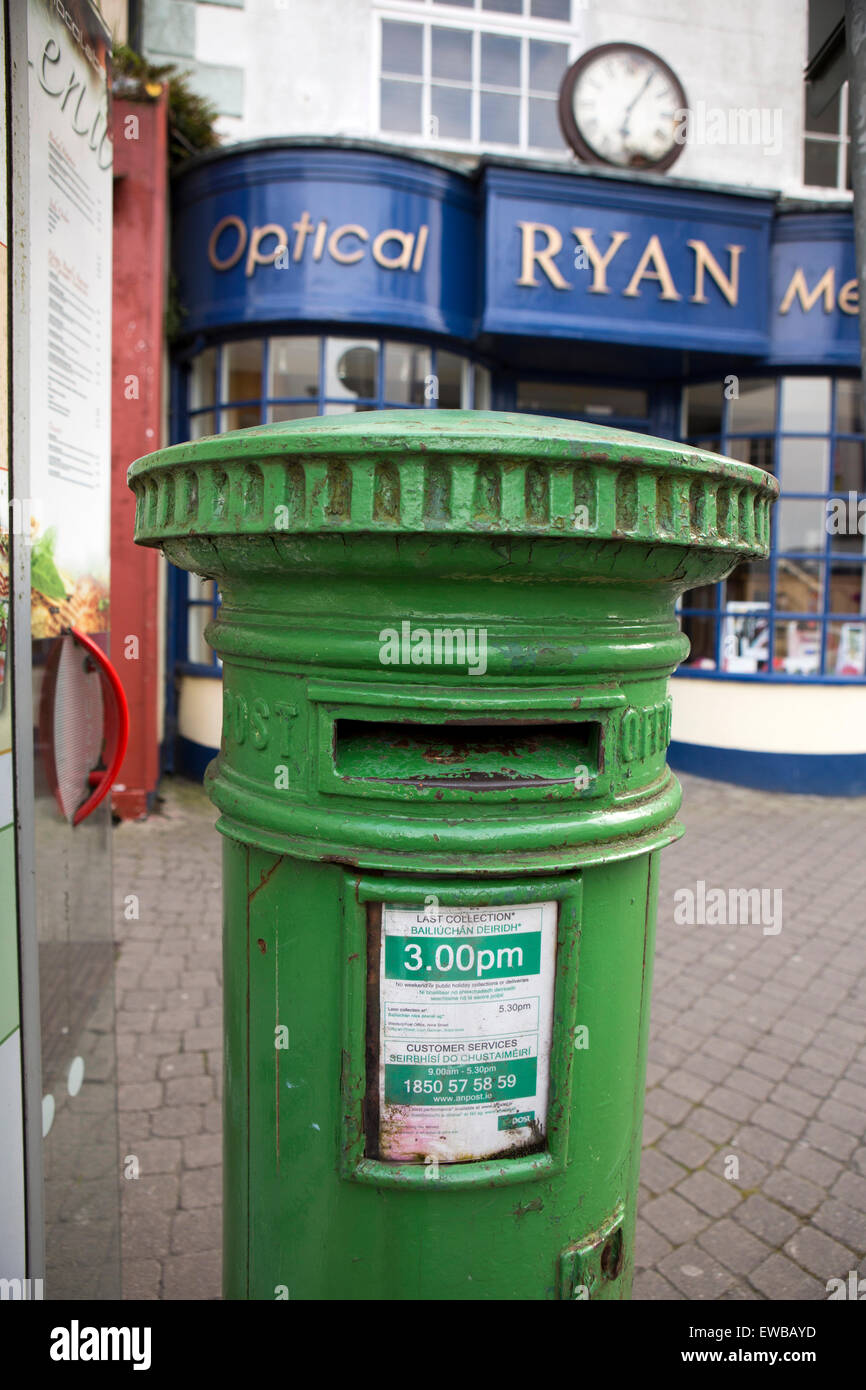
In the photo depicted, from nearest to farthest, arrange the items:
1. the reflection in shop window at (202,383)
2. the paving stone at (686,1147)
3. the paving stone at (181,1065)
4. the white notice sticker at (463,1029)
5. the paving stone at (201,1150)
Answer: the white notice sticker at (463,1029) < the paving stone at (201,1150) < the paving stone at (686,1147) < the paving stone at (181,1065) < the reflection in shop window at (202,383)

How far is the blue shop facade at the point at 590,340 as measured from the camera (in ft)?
21.2

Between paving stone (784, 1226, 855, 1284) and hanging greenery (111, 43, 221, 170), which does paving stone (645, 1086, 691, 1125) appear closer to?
paving stone (784, 1226, 855, 1284)

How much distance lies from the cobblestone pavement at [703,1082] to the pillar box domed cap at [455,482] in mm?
2165

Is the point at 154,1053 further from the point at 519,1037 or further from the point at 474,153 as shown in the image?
the point at 474,153

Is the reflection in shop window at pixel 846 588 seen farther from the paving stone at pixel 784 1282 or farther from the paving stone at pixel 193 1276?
the paving stone at pixel 193 1276

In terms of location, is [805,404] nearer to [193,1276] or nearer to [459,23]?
[459,23]

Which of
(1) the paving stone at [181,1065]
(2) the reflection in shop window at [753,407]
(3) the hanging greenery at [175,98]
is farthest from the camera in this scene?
(2) the reflection in shop window at [753,407]

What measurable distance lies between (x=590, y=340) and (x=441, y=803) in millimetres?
6458

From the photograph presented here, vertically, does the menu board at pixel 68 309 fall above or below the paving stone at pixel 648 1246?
above

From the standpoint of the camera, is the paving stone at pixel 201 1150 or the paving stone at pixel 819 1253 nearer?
the paving stone at pixel 819 1253

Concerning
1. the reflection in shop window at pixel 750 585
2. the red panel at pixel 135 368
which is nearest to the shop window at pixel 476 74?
the red panel at pixel 135 368

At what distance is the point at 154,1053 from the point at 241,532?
2941 millimetres

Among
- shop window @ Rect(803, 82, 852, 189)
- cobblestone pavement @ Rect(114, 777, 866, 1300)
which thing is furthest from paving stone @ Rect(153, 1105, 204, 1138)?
shop window @ Rect(803, 82, 852, 189)
